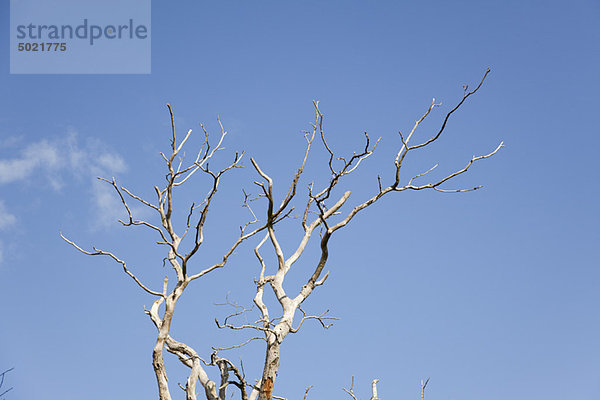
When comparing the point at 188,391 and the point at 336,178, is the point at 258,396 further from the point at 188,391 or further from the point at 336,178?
the point at 336,178

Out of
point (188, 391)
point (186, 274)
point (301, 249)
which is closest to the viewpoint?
point (188, 391)

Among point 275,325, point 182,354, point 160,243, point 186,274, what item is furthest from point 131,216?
point 275,325

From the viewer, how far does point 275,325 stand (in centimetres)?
445

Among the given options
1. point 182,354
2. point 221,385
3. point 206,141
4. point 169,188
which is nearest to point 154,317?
point 182,354

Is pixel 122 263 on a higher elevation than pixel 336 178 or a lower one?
lower

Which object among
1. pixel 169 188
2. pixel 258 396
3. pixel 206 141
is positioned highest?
pixel 206 141

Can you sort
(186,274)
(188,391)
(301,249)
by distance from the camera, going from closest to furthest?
(188,391), (186,274), (301,249)

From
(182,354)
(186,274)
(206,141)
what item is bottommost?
(182,354)

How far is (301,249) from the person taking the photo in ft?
16.4

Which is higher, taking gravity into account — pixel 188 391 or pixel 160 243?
pixel 160 243

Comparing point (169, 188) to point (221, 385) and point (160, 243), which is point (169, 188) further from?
point (221, 385)

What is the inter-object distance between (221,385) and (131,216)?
4.97ft

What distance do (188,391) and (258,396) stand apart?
50 cm

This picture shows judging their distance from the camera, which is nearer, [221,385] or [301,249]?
[221,385]
